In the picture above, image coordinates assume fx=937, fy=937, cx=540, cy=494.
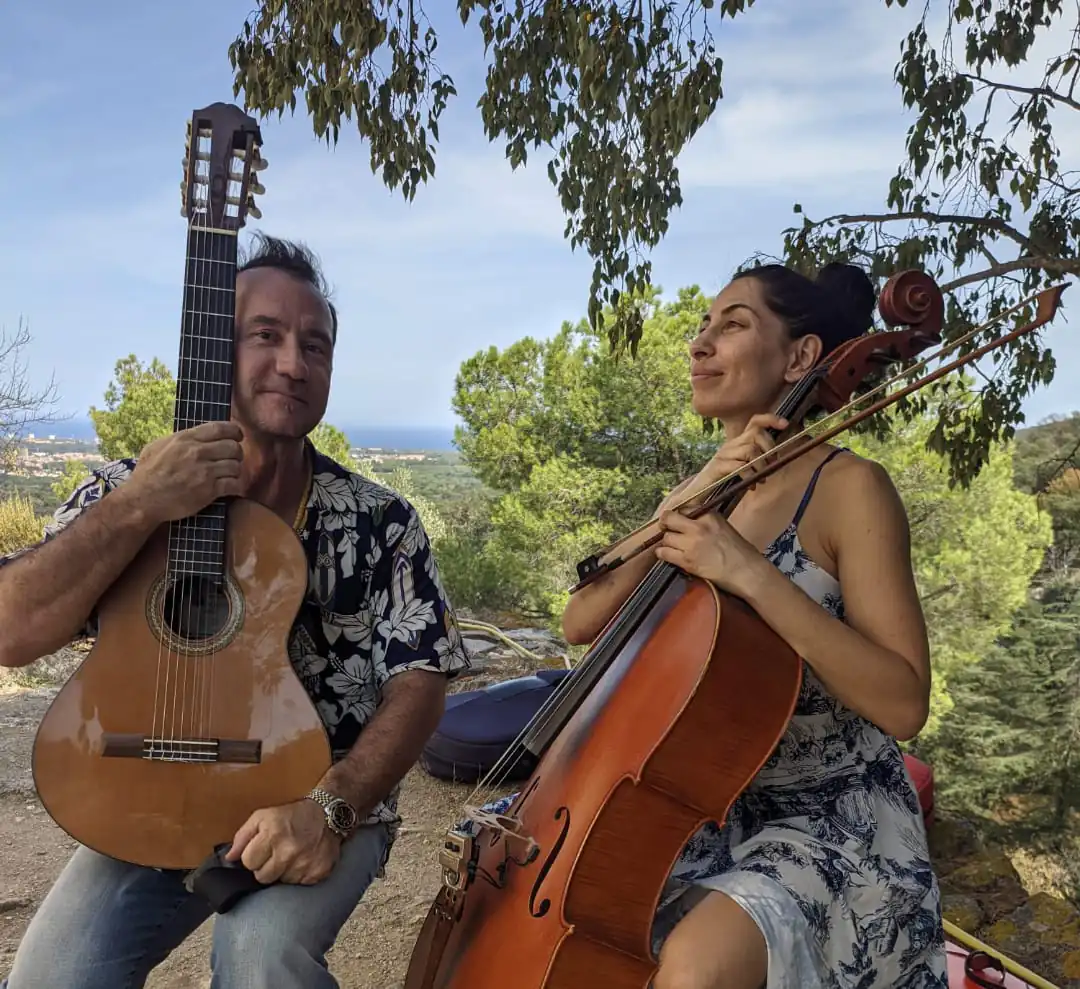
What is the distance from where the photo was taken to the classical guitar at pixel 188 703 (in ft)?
Result: 4.90

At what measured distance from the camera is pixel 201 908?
167 cm

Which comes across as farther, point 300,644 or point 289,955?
point 300,644

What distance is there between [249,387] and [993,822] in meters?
13.7

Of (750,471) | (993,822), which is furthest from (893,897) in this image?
(993,822)

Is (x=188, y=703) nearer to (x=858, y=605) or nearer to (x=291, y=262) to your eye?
(x=291, y=262)

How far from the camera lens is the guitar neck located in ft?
5.38

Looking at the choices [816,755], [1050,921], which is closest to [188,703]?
[816,755]

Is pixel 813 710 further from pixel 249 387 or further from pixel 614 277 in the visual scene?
pixel 614 277

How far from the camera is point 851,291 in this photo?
2.02 metres

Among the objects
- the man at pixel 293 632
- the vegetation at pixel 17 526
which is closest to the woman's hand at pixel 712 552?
the man at pixel 293 632

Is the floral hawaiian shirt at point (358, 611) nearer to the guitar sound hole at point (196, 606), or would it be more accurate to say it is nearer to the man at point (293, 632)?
the man at point (293, 632)

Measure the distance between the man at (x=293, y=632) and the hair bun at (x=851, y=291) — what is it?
101 centimetres

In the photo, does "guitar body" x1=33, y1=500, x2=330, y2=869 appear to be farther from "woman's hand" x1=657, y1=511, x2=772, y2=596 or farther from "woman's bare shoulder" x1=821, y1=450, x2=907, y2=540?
"woman's bare shoulder" x1=821, y1=450, x2=907, y2=540

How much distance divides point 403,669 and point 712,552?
2.07 feet
